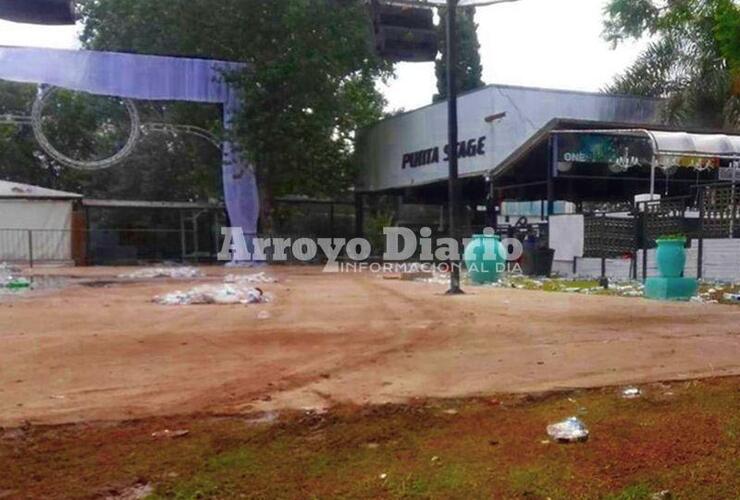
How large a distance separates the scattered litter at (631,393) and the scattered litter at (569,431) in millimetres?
669

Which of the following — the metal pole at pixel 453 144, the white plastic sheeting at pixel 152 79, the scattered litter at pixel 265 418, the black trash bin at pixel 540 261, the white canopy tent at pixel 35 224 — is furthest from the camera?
the white canopy tent at pixel 35 224

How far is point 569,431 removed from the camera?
10.9 ft

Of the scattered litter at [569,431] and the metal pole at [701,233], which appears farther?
the metal pole at [701,233]

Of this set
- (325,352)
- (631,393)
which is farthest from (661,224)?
(631,393)

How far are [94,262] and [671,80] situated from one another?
19431 millimetres

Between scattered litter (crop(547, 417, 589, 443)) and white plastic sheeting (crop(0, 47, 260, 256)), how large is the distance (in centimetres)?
1912

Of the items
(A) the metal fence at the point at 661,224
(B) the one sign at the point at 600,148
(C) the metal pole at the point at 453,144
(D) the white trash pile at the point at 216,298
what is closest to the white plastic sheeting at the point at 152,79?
(B) the one sign at the point at 600,148

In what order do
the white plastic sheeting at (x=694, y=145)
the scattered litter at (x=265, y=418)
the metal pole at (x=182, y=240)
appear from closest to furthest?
the scattered litter at (x=265, y=418) < the white plastic sheeting at (x=694, y=145) < the metal pole at (x=182, y=240)

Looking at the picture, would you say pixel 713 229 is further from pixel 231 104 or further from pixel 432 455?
pixel 231 104

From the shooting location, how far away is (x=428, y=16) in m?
7.27

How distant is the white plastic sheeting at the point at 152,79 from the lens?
18984 millimetres

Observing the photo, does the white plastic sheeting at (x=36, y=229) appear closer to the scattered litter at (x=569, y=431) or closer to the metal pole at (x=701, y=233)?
the metal pole at (x=701, y=233)

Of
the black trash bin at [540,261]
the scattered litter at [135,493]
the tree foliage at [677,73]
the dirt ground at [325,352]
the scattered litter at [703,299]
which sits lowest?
the scattered litter at [135,493]

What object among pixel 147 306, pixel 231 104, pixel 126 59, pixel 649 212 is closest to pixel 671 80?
pixel 649 212
